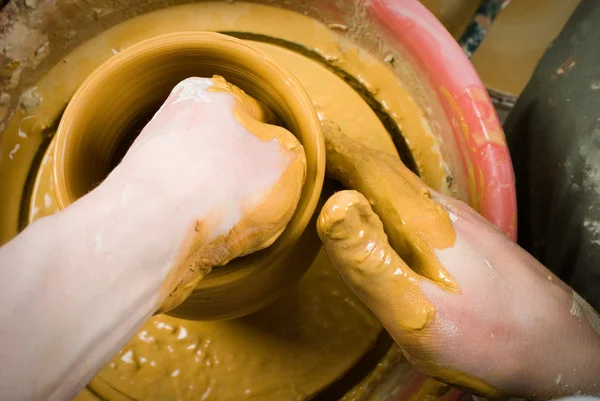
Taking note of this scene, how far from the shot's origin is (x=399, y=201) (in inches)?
28.5

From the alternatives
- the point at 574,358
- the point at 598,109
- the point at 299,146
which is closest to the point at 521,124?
the point at 598,109

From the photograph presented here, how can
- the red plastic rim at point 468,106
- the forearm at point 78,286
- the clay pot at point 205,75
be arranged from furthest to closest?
the red plastic rim at point 468,106 → the clay pot at point 205,75 → the forearm at point 78,286

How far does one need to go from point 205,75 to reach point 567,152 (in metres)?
0.68

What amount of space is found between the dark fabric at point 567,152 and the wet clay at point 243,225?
0.56 meters

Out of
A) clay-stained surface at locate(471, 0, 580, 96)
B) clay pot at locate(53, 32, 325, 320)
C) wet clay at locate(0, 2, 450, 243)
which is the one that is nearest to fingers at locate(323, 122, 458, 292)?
clay pot at locate(53, 32, 325, 320)

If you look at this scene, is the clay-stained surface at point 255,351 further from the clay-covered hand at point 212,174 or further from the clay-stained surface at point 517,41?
the clay-stained surface at point 517,41

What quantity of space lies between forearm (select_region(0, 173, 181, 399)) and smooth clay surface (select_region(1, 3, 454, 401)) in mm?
441

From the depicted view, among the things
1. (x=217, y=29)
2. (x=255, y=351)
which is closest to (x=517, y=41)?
(x=217, y=29)

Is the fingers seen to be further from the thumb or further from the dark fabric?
the dark fabric

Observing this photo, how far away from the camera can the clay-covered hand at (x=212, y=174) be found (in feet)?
1.74

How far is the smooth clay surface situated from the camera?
913mm

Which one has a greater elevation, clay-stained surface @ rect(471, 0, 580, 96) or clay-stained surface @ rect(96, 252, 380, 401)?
clay-stained surface @ rect(471, 0, 580, 96)

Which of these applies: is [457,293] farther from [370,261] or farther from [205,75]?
[205,75]

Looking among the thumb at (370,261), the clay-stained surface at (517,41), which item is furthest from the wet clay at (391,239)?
the clay-stained surface at (517,41)
